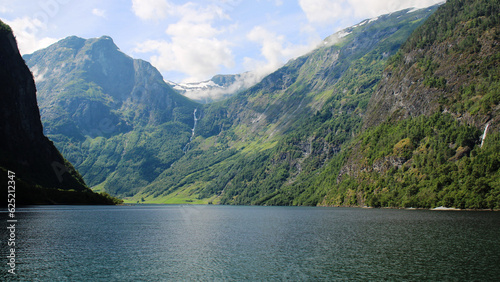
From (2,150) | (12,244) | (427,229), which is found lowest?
(427,229)

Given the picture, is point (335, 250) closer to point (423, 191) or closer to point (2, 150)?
point (423, 191)

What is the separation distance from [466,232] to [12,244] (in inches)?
3852

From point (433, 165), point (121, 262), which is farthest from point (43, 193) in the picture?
point (433, 165)

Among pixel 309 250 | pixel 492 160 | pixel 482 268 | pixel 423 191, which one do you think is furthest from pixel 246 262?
pixel 423 191

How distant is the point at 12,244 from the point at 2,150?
6569 inches

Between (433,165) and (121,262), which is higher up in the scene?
(433,165)

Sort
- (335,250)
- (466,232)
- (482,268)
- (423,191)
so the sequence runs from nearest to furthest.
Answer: (482,268) → (335,250) → (466,232) → (423,191)

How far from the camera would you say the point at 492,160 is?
154m

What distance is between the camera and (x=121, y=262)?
55062 mm

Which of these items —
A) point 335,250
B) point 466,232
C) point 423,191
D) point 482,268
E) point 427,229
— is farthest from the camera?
point 423,191

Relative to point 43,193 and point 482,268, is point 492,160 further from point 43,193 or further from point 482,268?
point 43,193

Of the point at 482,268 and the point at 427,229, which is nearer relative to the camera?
the point at 482,268

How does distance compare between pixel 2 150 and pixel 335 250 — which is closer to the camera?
pixel 335 250

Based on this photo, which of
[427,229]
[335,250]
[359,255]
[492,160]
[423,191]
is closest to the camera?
[359,255]
